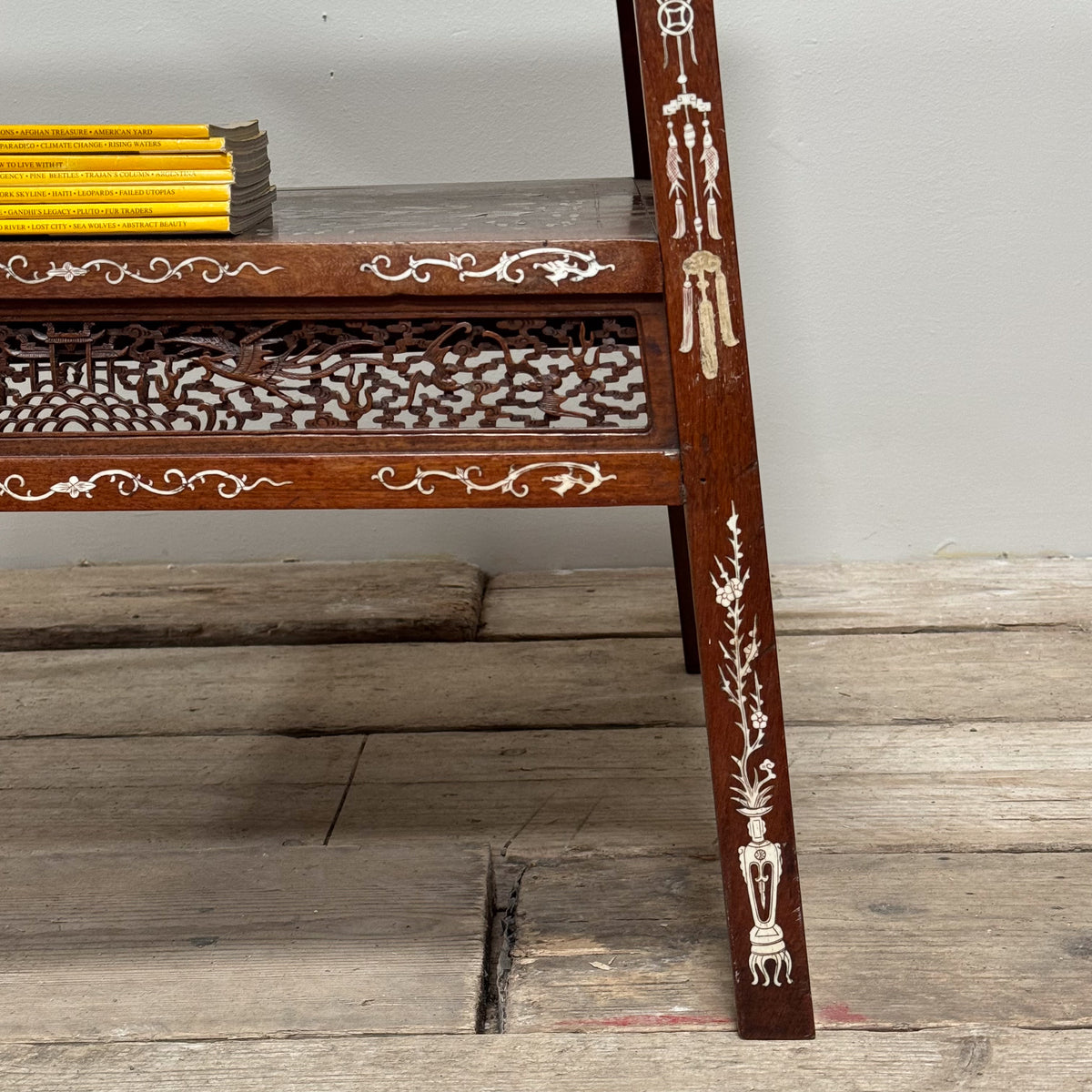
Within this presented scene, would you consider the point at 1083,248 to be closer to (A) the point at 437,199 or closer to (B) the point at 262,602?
(A) the point at 437,199

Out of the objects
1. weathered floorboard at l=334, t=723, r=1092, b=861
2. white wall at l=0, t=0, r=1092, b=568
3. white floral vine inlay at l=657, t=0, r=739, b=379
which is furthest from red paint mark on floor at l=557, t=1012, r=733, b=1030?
white wall at l=0, t=0, r=1092, b=568

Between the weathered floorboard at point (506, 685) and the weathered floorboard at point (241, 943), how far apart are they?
287mm

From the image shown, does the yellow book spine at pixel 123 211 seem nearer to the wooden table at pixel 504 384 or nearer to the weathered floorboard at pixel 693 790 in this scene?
the wooden table at pixel 504 384

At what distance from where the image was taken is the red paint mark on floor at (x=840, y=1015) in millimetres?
931

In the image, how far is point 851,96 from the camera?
1.70m

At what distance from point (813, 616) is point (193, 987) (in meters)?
0.93

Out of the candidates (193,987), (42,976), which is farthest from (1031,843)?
(42,976)

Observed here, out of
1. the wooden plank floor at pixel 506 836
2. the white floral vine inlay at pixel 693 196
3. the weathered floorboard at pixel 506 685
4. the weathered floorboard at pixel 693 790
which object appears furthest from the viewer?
the weathered floorboard at pixel 506 685

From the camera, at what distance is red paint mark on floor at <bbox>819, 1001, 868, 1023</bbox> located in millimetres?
931

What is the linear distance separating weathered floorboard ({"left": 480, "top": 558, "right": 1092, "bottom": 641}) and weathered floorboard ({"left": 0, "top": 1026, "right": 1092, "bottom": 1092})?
2.48ft

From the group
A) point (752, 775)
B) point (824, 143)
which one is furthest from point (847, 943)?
point (824, 143)

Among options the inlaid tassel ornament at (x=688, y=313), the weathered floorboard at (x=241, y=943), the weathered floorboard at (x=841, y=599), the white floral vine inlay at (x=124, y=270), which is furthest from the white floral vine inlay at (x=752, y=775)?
the weathered floorboard at (x=841, y=599)

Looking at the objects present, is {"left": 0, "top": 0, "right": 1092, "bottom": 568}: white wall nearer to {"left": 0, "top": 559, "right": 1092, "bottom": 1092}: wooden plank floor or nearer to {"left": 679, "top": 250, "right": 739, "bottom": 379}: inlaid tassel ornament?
{"left": 0, "top": 559, "right": 1092, "bottom": 1092}: wooden plank floor

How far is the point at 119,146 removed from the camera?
0.88 m
